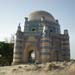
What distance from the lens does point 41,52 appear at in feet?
83.8

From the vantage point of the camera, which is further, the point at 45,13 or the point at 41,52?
the point at 45,13

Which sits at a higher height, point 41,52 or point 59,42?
point 59,42

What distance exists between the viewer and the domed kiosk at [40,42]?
25500 mm

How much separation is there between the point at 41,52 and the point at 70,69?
11.4 m

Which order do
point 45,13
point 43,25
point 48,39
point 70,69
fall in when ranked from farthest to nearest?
point 45,13
point 43,25
point 48,39
point 70,69

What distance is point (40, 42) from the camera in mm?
25938

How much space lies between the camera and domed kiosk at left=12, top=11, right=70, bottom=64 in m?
25.5

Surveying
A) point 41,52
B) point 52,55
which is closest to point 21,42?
point 41,52

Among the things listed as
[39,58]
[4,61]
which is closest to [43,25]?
[39,58]

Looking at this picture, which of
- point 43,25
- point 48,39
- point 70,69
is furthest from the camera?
point 43,25

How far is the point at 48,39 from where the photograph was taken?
83.5ft

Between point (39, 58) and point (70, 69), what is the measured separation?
11.5 meters

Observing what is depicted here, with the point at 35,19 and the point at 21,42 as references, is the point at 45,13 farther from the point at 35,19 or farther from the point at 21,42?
the point at 21,42

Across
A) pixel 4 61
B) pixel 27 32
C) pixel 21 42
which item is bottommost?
pixel 4 61
